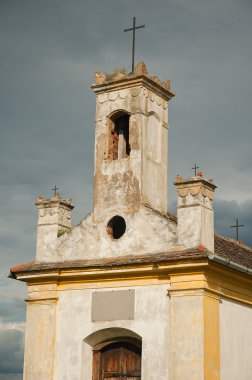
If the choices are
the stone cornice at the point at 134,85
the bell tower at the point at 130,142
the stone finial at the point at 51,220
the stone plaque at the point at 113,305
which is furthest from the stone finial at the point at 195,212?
the stone finial at the point at 51,220

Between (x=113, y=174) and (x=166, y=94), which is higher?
(x=166, y=94)

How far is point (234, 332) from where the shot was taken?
16.3 m

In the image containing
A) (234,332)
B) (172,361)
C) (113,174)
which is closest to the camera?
(172,361)

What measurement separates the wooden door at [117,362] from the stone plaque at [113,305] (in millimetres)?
778

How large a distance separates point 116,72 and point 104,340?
6122 mm

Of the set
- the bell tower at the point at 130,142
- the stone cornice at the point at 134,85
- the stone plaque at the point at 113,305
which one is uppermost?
the stone cornice at the point at 134,85

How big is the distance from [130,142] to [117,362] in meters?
4.86

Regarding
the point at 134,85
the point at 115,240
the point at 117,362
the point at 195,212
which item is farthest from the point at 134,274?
the point at 134,85

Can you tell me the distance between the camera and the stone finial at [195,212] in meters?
15.7

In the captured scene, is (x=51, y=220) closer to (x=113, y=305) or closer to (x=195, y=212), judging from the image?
(x=113, y=305)

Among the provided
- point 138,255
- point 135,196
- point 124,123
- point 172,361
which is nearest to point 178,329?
point 172,361

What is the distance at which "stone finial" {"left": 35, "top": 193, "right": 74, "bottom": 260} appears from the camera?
57.8 ft

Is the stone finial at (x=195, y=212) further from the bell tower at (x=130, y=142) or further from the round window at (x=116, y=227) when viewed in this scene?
the round window at (x=116, y=227)

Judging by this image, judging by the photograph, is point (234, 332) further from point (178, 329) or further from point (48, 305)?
point (48, 305)
